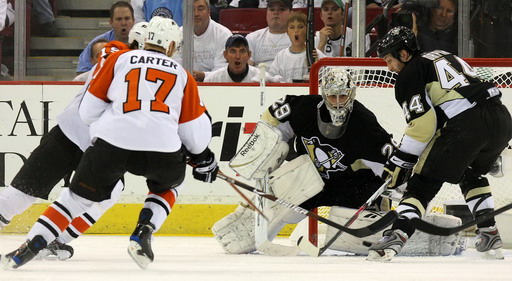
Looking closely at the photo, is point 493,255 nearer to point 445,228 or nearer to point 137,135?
point 445,228

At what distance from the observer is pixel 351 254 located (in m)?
4.91

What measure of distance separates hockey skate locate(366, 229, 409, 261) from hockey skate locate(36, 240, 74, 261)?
1224 millimetres

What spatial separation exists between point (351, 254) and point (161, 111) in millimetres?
1512

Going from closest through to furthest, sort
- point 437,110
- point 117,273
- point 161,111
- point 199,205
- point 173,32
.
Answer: point 117,273 < point 161,111 < point 173,32 < point 437,110 < point 199,205

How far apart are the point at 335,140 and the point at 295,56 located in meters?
1.58

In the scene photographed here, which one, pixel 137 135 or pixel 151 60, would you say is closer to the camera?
pixel 137 135

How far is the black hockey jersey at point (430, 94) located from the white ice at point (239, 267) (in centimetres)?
54

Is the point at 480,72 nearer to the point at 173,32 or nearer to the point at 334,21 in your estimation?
the point at 334,21

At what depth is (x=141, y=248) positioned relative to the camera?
12.1 feet

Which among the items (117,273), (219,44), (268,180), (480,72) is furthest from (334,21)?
(117,273)

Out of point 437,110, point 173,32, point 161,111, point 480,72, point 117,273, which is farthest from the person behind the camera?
point 480,72

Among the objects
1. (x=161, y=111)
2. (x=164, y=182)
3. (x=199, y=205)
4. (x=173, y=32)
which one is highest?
(x=173, y=32)

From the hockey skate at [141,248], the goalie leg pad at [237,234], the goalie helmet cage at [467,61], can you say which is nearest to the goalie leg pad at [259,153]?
the goalie leg pad at [237,234]

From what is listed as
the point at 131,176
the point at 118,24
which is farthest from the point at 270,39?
the point at 131,176
